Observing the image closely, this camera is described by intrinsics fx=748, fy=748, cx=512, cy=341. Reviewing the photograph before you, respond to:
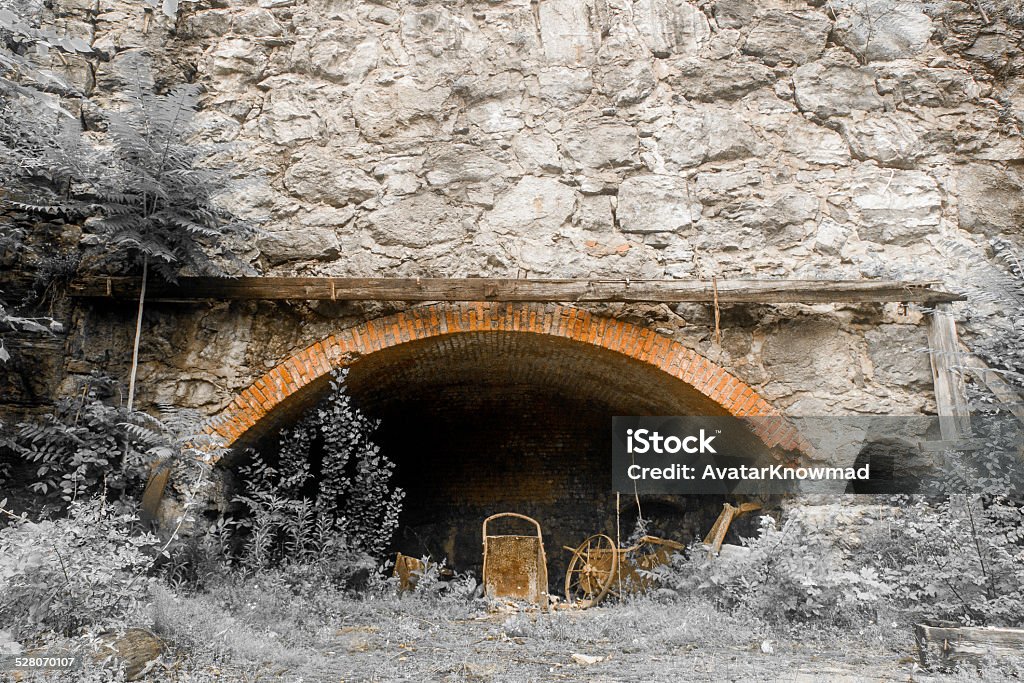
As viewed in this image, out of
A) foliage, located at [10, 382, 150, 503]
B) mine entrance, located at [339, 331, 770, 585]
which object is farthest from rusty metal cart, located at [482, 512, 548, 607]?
foliage, located at [10, 382, 150, 503]

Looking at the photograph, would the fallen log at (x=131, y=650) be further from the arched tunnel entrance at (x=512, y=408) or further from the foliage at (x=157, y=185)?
the foliage at (x=157, y=185)

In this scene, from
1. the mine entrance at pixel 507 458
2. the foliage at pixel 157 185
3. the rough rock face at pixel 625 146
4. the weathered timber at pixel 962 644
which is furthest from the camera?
the mine entrance at pixel 507 458

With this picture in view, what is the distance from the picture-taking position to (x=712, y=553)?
225 inches

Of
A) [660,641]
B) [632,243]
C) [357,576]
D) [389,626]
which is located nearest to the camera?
[660,641]

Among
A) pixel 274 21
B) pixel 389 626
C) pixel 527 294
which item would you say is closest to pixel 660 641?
pixel 389 626

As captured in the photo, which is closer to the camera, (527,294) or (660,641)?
(660,641)

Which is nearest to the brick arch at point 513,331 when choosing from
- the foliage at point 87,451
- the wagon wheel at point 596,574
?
the foliage at point 87,451

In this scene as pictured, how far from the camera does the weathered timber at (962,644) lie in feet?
12.9

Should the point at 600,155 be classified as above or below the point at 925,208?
above

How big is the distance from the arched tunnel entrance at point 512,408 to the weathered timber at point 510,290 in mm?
252

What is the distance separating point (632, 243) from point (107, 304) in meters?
4.24

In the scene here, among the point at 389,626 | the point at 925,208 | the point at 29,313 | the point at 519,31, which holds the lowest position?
the point at 389,626

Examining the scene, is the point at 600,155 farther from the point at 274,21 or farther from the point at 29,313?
the point at 29,313

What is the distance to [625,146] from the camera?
638 cm
